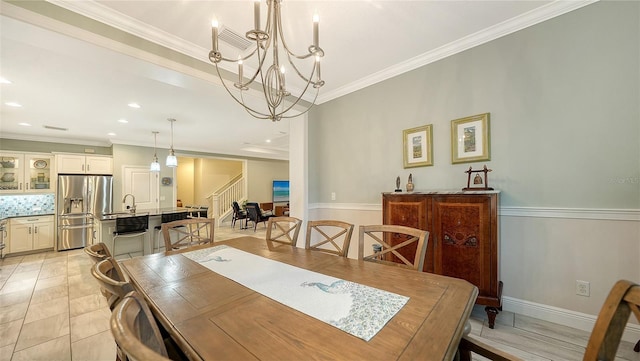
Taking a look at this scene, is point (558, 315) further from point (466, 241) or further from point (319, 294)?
point (319, 294)

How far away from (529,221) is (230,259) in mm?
2506

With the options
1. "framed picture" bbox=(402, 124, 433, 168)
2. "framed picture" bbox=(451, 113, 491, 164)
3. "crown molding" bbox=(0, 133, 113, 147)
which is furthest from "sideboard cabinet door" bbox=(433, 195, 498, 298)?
"crown molding" bbox=(0, 133, 113, 147)

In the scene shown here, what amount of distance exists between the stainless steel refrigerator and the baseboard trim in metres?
7.31

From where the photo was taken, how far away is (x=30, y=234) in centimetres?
499

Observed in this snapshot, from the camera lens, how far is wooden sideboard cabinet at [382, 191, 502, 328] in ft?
6.45

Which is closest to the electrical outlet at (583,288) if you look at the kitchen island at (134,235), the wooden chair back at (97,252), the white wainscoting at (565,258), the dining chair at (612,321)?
the white wainscoting at (565,258)

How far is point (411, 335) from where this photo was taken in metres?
0.78

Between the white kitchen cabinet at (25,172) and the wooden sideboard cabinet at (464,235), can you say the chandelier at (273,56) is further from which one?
the white kitchen cabinet at (25,172)

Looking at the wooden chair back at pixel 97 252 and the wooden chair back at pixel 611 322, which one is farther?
the wooden chair back at pixel 97 252

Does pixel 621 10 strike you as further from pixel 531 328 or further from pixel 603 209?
pixel 531 328

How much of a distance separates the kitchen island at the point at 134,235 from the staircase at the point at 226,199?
414 cm

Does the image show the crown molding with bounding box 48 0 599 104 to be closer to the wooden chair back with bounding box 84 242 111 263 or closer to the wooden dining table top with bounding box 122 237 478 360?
the wooden chair back with bounding box 84 242 111 263

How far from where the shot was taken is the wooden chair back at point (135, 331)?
456mm


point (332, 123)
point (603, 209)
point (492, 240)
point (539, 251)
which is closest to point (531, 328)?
point (539, 251)
